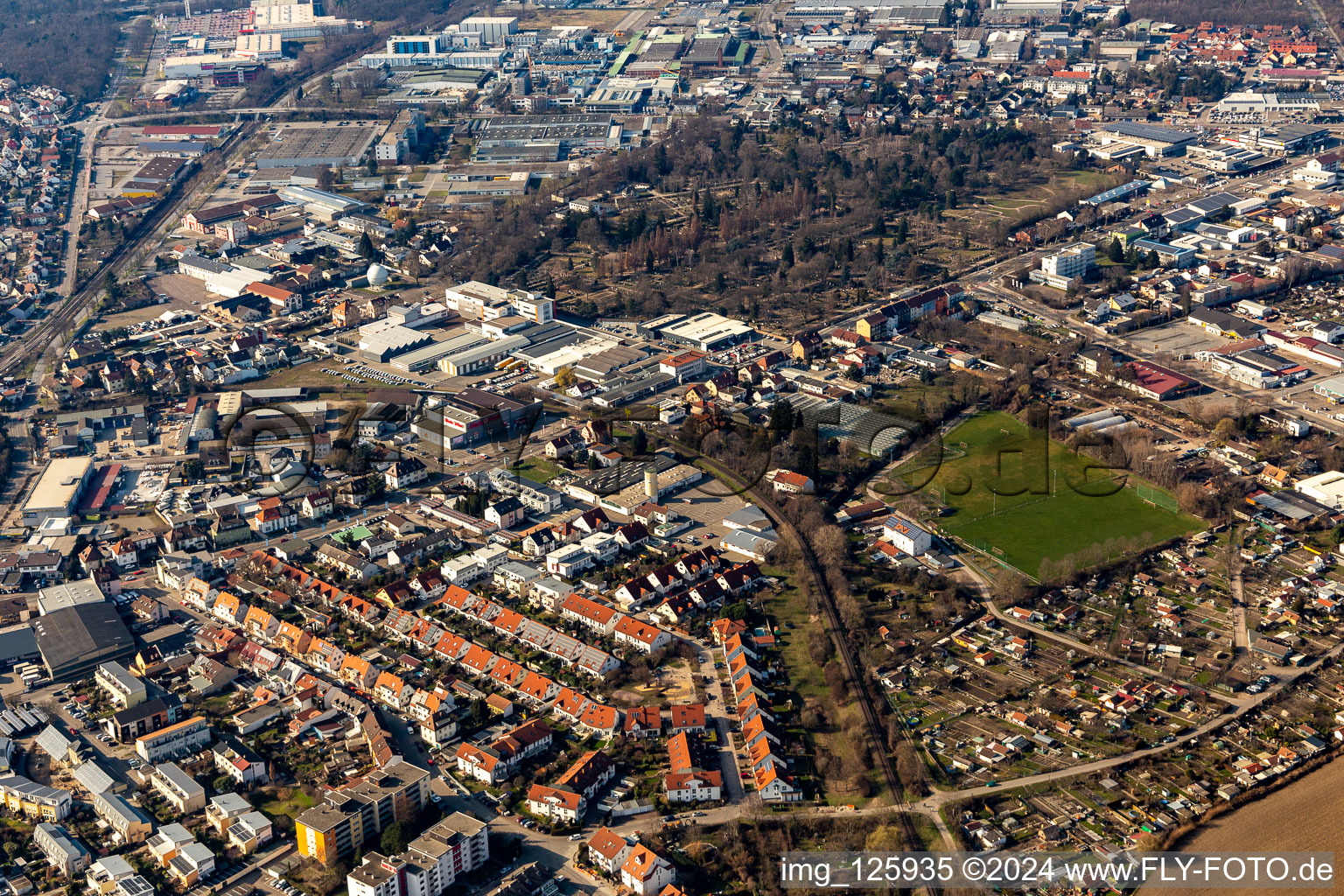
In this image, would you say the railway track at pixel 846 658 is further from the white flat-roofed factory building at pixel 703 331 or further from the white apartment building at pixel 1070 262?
the white apartment building at pixel 1070 262

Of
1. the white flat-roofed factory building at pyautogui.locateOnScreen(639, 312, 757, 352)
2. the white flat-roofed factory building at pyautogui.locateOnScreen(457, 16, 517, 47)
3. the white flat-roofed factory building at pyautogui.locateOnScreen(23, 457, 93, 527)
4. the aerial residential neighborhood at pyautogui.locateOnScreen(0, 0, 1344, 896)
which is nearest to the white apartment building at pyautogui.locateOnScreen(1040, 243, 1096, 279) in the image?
the aerial residential neighborhood at pyautogui.locateOnScreen(0, 0, 1344, 896)

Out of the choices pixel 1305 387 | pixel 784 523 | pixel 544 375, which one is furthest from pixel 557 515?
pixel 1305 387

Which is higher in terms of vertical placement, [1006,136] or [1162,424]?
[1006,136]

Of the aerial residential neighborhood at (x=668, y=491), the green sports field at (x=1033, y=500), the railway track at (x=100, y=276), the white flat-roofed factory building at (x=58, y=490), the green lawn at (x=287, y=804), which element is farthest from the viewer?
the railway track at (x=100, y=276)

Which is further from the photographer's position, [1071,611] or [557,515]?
[557,515]

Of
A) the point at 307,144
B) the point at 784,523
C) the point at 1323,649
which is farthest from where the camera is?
the point at 307,144

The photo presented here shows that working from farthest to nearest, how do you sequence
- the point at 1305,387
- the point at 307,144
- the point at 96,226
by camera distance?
1. the point at 307,144
2. the point at 96,226
3. the point at 1305,387

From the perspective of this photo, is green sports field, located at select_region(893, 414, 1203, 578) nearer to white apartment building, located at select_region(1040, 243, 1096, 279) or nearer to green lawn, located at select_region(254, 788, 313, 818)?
white apartment building, located at select_region(1040, 243, 1096, 279)

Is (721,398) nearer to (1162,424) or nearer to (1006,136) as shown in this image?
(1162,424)

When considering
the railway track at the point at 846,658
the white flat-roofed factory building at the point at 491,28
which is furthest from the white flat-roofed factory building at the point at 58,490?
the white flat-roofed factory building at the point at 491,28
